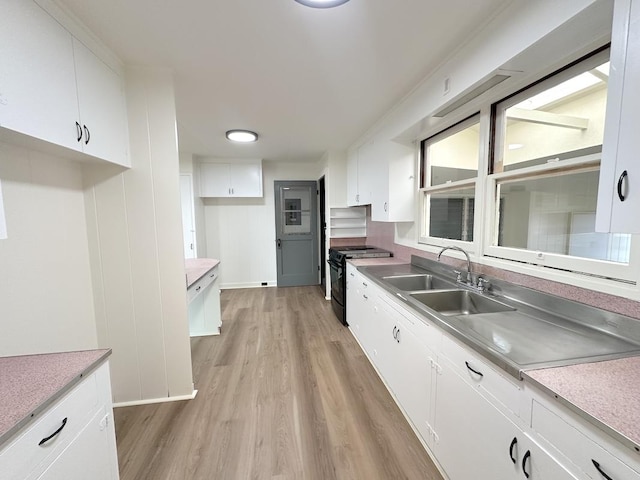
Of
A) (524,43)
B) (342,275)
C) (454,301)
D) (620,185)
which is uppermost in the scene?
(524,43)

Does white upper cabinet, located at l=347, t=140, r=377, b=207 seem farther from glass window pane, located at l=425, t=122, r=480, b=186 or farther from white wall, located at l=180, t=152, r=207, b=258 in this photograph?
white wall, located at l=180, t=152, r=207, b=258

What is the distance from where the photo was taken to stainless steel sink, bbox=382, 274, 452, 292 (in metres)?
2.24

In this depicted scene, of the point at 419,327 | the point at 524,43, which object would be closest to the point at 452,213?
the point at 419,327

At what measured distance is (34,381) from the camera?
90cm

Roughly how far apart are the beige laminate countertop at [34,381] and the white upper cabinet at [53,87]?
35.8 inches

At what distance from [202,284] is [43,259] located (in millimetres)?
1242

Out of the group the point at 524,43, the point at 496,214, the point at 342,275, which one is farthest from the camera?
the point at 342,275

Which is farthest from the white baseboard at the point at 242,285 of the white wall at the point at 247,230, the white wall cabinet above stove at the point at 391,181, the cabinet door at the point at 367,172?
the white wall cabinet above stove at the point at 391,181

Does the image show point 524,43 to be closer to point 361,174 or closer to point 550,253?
point 550,253

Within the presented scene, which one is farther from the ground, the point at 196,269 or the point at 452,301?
the point at 196,269

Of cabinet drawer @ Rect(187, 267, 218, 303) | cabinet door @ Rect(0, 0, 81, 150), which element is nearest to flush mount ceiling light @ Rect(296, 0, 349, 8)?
cabinet door @ Rect(0, 0, 81, 150)

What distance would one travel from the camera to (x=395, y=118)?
2510 millimetres

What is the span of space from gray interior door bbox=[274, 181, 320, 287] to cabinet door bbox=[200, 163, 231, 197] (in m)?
0.91

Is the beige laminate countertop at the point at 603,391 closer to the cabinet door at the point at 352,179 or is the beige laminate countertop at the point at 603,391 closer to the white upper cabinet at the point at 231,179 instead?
the cabinet door at the point at 352,179
